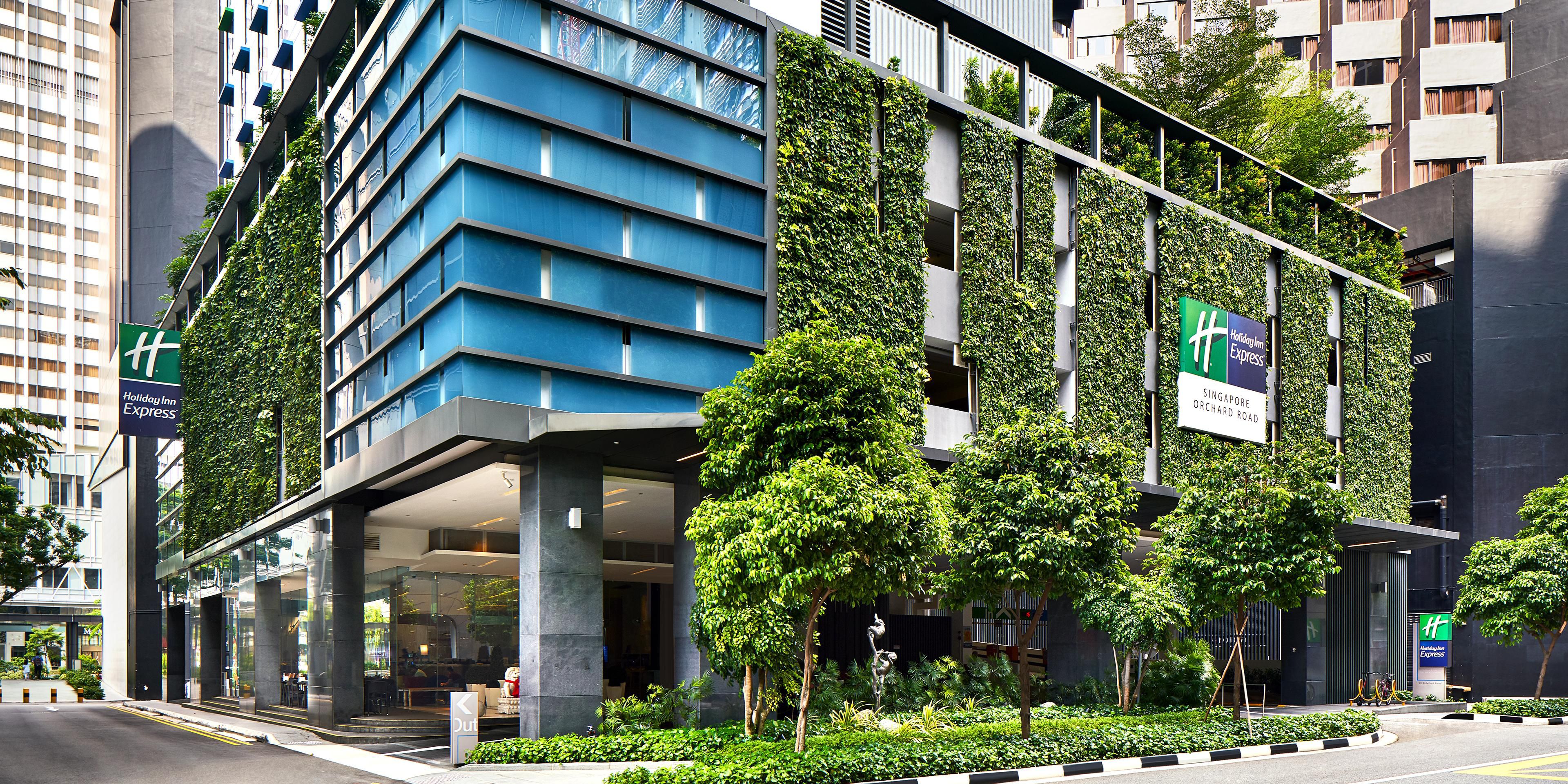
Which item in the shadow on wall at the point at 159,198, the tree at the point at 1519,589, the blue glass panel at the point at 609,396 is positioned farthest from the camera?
the shadow on wall at the point at 159,198

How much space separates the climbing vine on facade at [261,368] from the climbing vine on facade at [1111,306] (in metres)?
18.7

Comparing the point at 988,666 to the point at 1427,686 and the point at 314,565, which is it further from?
the point at 1427,686

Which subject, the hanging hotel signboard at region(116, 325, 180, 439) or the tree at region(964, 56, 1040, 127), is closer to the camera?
the tree at region(964, 56, 1040, 127)

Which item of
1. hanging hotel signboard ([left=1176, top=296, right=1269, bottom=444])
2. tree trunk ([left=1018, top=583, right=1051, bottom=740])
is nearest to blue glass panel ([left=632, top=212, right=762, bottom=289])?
tree trunk ([left=1018, top=583, right=1051, bottom=740])

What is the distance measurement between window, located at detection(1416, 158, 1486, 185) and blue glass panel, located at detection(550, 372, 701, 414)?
60094 millimetres

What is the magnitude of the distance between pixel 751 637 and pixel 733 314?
26.0 feet

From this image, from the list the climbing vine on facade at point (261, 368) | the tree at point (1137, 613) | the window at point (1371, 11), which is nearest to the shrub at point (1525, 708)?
the tree at point (1137, 613)

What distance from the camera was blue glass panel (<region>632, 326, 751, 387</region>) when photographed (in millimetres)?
21453

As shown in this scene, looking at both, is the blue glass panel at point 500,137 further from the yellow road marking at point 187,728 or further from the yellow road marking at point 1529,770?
the yellow road marking at point 1529,770

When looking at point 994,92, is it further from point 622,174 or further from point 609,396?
point 609,396

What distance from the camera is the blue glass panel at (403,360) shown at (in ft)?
70.6

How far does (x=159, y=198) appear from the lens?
253ft

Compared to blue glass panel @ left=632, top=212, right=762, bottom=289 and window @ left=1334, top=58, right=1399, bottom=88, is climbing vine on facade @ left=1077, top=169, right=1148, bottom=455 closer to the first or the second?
blue glass panel @ left=632, top=212, right=762, bottom=289

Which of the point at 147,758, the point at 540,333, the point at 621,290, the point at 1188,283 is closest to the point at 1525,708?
the point at 1188,283
